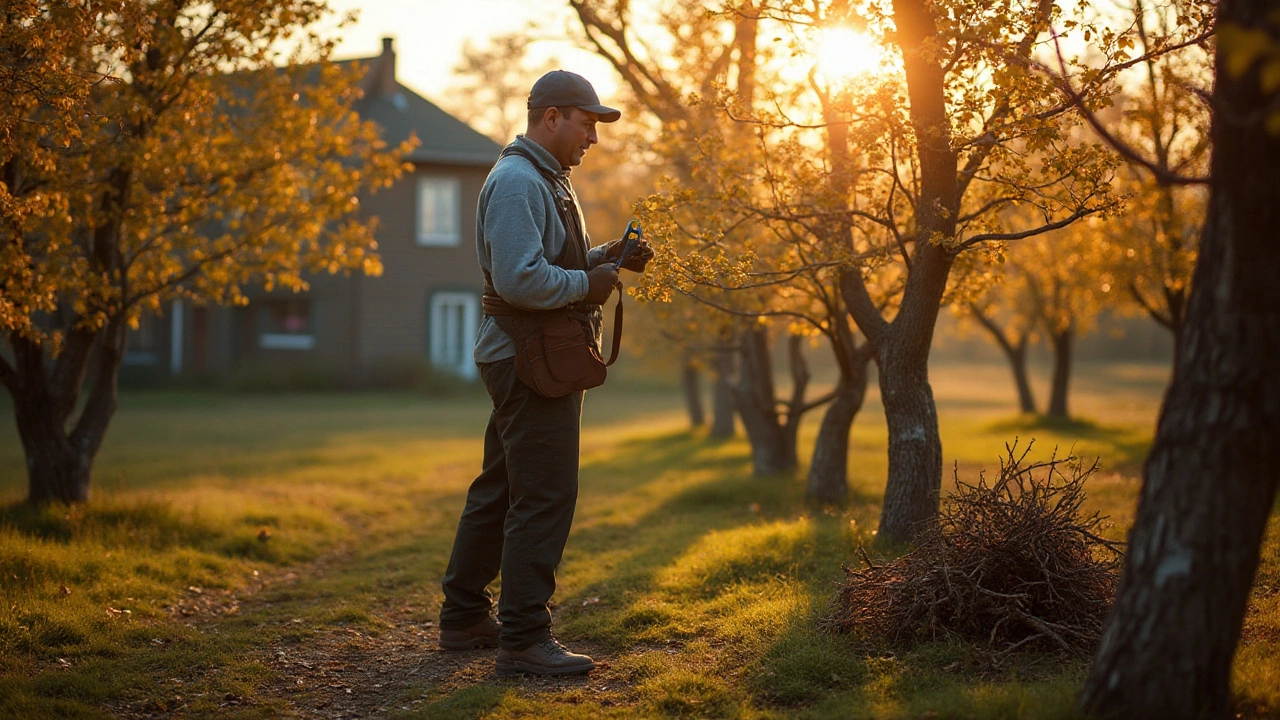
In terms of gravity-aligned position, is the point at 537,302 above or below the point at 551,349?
above

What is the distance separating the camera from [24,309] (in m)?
6.40

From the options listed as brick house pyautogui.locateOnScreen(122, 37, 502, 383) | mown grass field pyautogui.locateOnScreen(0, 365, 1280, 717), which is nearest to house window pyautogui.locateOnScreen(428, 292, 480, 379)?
brick house pyautogui.locateOnScreen(122, 37, 502, 383)

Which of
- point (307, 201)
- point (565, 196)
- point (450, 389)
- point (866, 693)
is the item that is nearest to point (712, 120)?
point (307, 201)

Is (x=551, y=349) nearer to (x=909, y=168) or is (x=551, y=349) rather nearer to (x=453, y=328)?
(x=909, y=168)

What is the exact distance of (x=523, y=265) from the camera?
4.27 meters

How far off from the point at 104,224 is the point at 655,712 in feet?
19.5

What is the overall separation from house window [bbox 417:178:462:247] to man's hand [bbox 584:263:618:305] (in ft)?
79.9

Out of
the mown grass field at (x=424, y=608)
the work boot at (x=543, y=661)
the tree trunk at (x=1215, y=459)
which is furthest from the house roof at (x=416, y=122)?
the tree trunk at (x=1215, y=459)

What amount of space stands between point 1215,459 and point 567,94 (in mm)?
2929

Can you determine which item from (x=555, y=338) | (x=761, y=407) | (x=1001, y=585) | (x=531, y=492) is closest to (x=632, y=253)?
(x=555, y=338)

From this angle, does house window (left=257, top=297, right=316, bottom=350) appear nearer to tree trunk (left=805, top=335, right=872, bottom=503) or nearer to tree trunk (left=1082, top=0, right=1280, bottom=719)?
tree trunk (left=805, top=335, right=872, bottom=503)

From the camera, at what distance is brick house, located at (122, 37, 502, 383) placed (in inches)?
1091

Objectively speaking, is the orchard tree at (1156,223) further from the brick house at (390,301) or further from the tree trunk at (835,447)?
the brick house at (390,301)

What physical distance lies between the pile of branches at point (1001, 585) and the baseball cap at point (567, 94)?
90.1 inches
